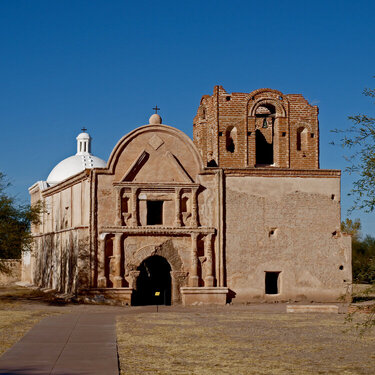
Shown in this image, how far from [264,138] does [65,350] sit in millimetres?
19270

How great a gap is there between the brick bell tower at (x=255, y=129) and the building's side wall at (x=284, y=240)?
5.48ft

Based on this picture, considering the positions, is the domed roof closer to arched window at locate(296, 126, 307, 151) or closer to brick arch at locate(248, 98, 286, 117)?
brick arch at locate(248, 98, 286, 117)

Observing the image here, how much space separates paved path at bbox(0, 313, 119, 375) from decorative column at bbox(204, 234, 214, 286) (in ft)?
26.1

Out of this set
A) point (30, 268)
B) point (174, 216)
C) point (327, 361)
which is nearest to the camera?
point (327, 361)

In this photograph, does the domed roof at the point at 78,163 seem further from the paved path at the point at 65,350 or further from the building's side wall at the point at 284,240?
the paved path at the point at 65,350

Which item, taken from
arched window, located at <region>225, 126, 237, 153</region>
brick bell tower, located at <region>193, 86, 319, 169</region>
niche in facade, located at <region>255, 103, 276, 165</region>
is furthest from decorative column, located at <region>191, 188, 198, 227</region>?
niche in facade, located at <region>255, 103, 276, 165</region>

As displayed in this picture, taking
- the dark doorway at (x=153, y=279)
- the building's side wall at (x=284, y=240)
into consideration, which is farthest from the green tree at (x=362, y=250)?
the dark doorway at (x=153, y=279)

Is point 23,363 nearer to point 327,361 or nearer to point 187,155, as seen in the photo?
point 327,361

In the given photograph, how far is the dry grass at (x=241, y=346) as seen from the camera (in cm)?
1221

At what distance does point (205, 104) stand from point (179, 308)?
1031cm

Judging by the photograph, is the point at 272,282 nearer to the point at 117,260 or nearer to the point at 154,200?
the point at 154,200

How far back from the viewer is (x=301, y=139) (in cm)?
3030

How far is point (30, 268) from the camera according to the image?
132ft

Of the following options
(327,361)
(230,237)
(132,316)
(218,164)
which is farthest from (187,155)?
(327,361)
